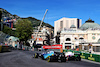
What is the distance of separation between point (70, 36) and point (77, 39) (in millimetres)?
4405

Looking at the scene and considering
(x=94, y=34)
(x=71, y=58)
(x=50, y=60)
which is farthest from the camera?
(x=94, y=34)

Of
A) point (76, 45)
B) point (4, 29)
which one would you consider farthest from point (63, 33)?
point (4, 29)

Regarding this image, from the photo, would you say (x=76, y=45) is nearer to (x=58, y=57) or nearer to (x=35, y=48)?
(x=35, y=48)

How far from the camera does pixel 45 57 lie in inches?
1086

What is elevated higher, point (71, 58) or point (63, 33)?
point (63, 33)

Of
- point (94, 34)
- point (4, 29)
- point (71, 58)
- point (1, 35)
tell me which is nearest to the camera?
point (71, 58)

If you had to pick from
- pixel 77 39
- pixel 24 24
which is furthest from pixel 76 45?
pixel 24 24

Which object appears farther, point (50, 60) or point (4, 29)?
point (4, 29)

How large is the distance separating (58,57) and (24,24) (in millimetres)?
78777

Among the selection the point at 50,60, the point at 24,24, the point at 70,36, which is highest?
the point at 24,24

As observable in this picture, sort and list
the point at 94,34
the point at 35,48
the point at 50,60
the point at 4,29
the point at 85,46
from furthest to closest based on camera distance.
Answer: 1. the point at 4,29
2. the point at 94,34
3. the point at 35,48
4. the point at 85,46
5. the point at 50,60

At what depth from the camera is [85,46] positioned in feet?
260

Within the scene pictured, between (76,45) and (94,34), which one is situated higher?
(94,34)

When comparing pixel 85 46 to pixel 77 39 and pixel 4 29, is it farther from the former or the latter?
pixel 4 29
